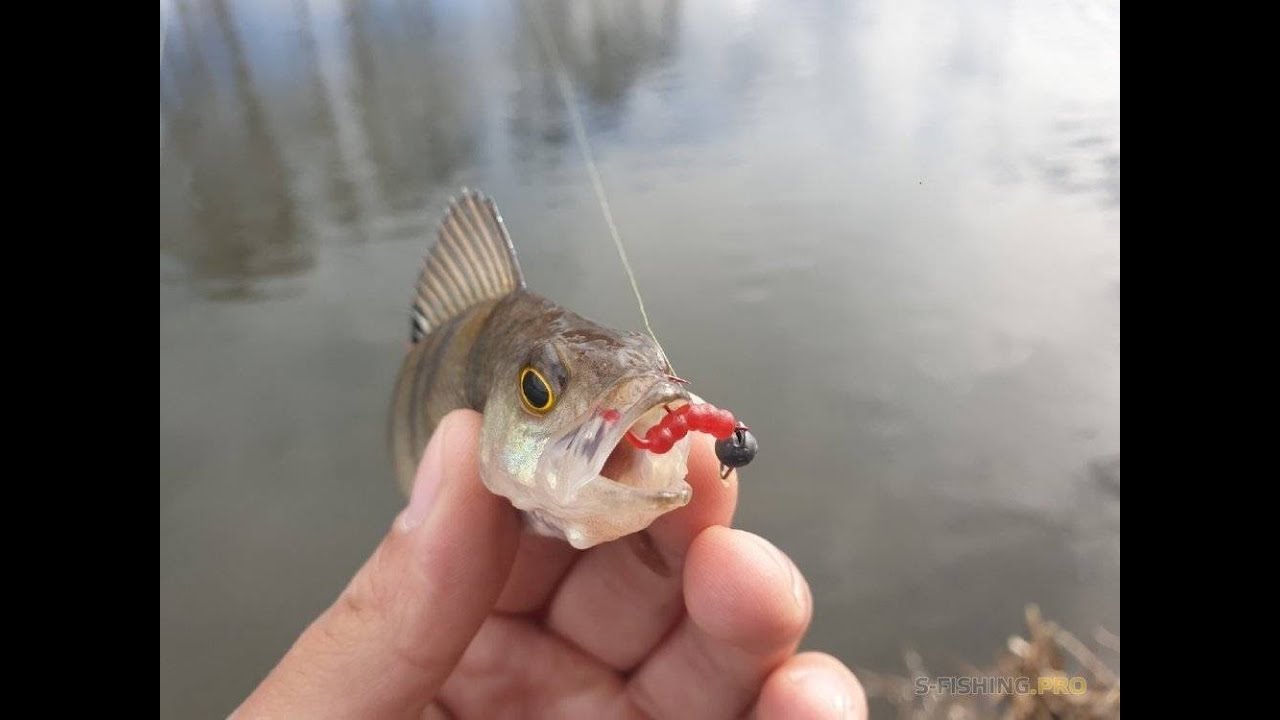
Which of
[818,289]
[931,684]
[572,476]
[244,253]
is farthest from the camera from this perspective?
[244,253]

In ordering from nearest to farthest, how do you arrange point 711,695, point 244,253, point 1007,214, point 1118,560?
point 711,695, point 1118,560, point 1007,214, point 244,253

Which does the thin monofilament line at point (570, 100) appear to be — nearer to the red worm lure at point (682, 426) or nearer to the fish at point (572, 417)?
the fish at point (572, 417)

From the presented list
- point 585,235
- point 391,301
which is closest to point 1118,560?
point 585,235

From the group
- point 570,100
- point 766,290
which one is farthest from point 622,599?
point 570,100

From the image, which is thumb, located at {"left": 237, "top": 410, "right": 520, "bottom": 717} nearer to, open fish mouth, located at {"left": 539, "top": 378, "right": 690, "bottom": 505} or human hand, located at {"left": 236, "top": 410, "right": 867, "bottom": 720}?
human hand, located at {"left": 236, "top": 410, "right": 867, "bottom": 720}

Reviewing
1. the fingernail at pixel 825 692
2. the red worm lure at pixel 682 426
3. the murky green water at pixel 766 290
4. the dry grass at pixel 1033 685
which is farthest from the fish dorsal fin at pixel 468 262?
the dry grass at pixel 1033 685

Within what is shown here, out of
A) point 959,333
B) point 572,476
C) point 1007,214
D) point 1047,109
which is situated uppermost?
point 572,476

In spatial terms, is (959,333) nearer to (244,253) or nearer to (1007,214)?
(1007,214)

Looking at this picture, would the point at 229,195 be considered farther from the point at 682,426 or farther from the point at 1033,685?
the point at 1033,685
